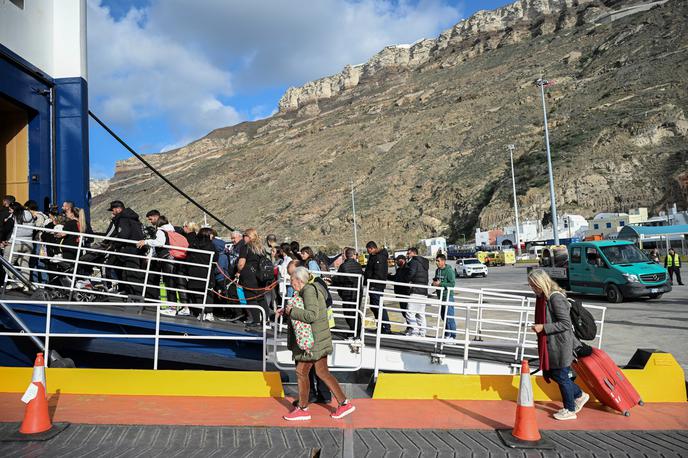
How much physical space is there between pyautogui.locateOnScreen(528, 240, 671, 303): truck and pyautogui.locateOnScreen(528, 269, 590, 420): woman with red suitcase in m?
12.5

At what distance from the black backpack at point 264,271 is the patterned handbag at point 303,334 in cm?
291

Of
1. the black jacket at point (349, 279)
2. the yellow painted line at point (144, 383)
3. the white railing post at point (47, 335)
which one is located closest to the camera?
the white railing post at point (47, 335)

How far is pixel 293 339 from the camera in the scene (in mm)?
5473

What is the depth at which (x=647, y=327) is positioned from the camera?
12180 mm

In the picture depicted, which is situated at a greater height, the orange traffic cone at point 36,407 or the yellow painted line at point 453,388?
the orange traffic cone at point 36,407

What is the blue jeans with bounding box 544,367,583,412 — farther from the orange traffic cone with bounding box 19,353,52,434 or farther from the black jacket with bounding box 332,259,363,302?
the orange traffic cone with bounding box 19,353,52,434

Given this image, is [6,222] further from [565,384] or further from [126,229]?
[565,384]

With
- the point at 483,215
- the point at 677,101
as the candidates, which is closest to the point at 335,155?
the point at 483,215

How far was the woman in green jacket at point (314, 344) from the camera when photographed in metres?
5.34

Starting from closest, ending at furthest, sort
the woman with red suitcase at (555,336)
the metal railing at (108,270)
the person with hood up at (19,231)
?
the woman with red suitcase at (555,336)
the metal railing at (108,270)
the person with hood up at (19,231)

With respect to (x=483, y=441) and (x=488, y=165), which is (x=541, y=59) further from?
(x=483, y=441)

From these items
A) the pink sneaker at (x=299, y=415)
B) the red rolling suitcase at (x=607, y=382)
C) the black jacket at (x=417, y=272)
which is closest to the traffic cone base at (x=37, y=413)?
the pink sneaker at (x=299, y=415)

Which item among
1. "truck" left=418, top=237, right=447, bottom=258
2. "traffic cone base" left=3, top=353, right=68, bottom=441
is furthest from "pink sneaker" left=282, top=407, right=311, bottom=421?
"truck" left=418, top=237, right=447, bottom=258

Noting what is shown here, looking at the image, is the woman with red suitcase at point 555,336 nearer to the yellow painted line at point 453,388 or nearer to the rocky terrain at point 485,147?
the yellow painted line at point 453,388
